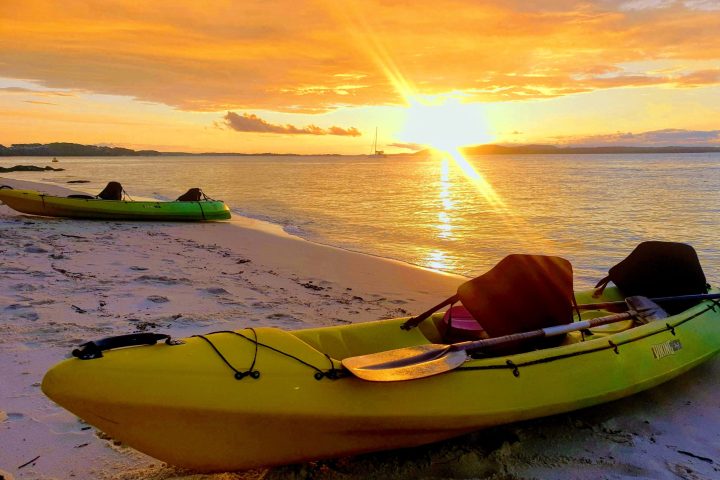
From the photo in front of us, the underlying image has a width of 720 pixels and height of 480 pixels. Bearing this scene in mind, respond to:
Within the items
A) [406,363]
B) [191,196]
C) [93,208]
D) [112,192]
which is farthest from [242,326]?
[191,196]

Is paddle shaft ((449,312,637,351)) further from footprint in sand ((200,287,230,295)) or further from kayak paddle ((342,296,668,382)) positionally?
footprint in sand ((200,287,230,295))

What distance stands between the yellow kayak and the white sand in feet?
0.85

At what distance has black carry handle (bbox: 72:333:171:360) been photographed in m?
2.73


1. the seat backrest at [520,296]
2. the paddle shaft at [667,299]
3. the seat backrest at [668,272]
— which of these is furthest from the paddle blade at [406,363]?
the seat backrest at [668,272]

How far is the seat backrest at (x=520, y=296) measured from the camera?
4.14 meters

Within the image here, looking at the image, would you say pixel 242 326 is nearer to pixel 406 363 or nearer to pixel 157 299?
pixel 157 299

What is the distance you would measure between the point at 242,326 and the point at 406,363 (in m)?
2.58

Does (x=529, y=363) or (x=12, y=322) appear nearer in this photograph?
(x=529, y=363)

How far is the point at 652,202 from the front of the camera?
23.5 meters

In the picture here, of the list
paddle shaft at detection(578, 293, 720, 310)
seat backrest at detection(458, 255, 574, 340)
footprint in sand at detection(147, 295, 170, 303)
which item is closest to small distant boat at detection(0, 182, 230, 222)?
footprint in sand at detection(147, 295, 170, 303)

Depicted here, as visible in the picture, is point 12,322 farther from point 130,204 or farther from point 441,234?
point 441,234

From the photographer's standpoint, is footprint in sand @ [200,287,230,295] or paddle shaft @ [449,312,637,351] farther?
footprint in sand @ [200,287,230,295]

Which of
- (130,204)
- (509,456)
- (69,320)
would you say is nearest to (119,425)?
(509,456)

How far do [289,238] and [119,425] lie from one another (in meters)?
10.5
